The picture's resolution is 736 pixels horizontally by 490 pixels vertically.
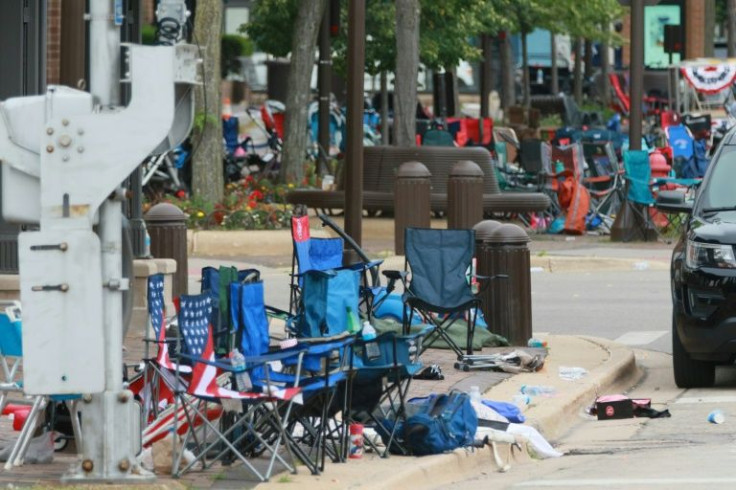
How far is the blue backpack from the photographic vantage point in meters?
9.41

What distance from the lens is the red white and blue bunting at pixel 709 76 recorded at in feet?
138

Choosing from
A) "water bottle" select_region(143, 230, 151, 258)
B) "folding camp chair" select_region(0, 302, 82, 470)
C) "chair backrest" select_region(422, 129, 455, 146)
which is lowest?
"folding camp chair" select_region(0, 302, 82, 470)

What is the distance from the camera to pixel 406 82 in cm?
2759

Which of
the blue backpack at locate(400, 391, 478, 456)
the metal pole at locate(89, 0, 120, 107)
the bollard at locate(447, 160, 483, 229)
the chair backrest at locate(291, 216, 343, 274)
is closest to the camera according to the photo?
the metal pole at locate(89, 0, 120, 107)

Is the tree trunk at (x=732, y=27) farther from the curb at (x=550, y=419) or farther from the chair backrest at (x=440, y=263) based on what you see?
the chair backrest at (x=440, y=263)

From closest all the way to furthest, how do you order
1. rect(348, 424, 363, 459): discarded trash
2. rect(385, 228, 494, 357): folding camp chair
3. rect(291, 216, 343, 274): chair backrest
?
1. rect(348, 424, 363, 459): discarded trash
2. rect(291, 216, 343, 274): chair backrest
3. rect(385, 228, 494, 357): folding camp chair

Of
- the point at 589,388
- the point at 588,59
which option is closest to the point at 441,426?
the point at 589,388

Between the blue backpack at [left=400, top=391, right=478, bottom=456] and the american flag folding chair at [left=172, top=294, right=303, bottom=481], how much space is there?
694 millimetres

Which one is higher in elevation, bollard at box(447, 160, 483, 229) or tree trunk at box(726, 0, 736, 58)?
tree trunk at box(726, 0, 736, 58)

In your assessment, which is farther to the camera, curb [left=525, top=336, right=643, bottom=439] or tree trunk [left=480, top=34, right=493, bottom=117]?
tree trunk [left=480, top=34, right=493, bottom=117]

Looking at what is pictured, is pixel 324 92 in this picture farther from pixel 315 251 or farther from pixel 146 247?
pixel 315 251

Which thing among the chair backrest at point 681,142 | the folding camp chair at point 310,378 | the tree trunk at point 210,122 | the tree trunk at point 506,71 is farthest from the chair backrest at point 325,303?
the tree trunk at point 506,71

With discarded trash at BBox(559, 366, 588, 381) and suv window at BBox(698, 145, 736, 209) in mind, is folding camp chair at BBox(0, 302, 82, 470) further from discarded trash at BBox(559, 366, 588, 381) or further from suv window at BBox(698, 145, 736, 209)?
suv window at BBox(698, 145, 736, 209)

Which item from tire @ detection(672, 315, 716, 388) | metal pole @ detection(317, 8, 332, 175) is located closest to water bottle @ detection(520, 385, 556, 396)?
tire @ detection(672, 315, 716, 388)
